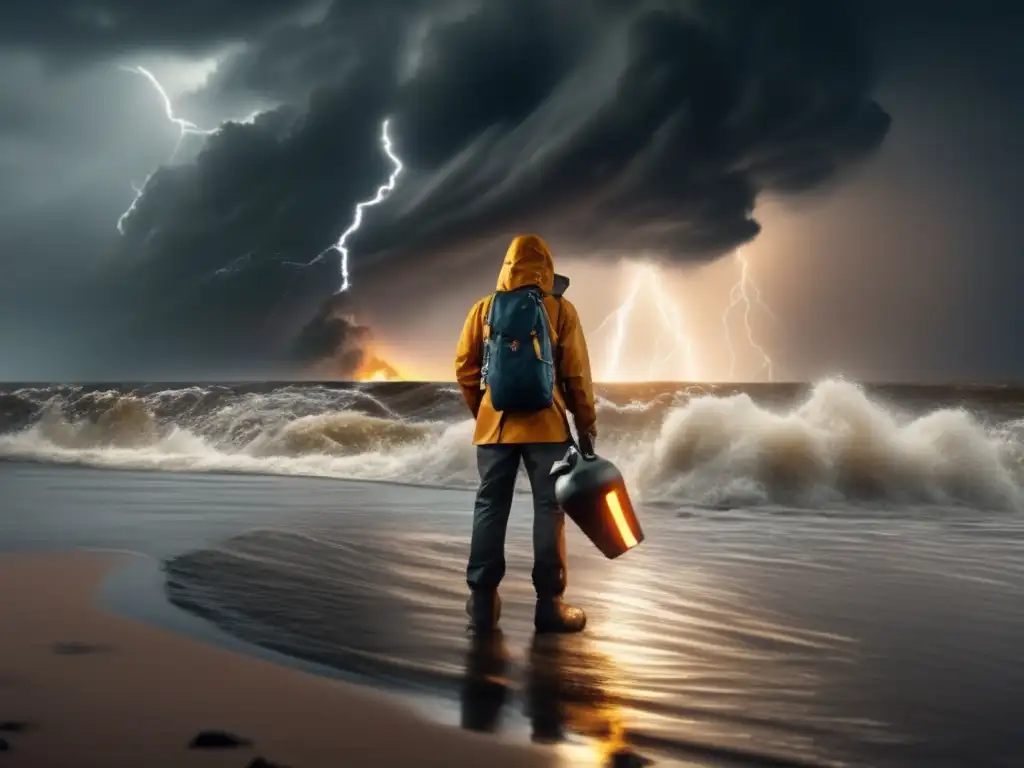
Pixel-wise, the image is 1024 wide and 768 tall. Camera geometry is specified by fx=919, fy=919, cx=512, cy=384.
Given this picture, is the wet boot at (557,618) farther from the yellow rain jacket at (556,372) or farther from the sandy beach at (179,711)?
the sandy beach at (179,711)

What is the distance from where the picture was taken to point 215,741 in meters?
2.69

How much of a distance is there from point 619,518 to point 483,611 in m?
0.82

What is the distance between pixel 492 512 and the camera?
4.68 metres

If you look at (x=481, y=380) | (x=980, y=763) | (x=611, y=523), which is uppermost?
(x=481, y=380)

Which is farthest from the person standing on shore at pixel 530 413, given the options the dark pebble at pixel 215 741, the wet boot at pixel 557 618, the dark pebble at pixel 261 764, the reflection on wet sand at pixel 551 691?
the dark pebble at pixel 261 764

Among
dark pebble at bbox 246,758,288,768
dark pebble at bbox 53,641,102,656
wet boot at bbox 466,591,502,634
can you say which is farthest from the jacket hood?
dark pebble at bbox 246,758,288,768

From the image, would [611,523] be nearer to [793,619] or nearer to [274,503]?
[793,619]

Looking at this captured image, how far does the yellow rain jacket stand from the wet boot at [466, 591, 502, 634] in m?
0.78

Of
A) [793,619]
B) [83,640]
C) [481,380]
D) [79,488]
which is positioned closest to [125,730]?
[83,640]

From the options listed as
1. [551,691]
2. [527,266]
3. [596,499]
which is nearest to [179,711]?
[551,691]

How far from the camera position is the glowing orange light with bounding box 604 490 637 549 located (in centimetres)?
447

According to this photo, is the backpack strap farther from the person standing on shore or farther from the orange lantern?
the orange lantern

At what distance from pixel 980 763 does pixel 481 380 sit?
287 cm

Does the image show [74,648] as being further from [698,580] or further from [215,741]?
[698,580]
